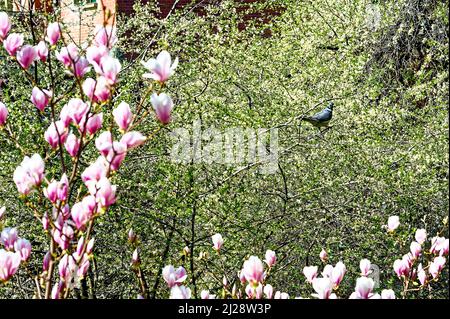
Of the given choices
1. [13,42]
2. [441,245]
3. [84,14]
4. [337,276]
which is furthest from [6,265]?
[84,14]

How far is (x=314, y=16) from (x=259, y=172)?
7.94 ft

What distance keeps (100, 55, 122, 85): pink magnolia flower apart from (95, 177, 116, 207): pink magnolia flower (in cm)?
21

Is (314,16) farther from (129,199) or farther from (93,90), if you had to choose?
(93,90)

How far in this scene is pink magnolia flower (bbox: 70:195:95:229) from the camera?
150 cm

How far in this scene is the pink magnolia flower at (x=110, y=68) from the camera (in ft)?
5.04

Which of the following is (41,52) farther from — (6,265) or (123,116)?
(6,265)

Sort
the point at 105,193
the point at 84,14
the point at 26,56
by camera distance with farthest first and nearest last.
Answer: the point at 84,14 < the point at 26,56 < the point at 105,193

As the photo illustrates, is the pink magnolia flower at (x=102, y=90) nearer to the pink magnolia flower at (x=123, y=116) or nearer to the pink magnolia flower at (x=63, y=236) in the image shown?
the pink magnolia flower at (x=123, y=116)

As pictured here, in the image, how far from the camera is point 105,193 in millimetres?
1468

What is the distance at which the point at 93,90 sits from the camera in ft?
5.33

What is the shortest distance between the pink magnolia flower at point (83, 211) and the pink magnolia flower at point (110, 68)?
0.79 ft

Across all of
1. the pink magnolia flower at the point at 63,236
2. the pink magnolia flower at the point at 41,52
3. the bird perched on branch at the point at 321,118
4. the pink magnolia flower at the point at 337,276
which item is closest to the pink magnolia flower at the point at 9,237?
the pink magnolia flower at the point at 63,236

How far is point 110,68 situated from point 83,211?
0.29 meters

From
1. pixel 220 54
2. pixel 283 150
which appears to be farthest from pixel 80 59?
pixel 220 54
